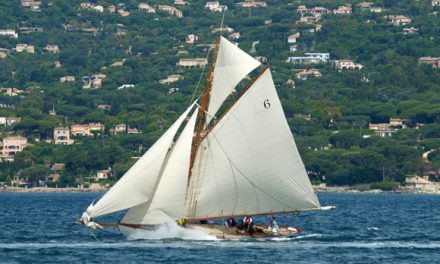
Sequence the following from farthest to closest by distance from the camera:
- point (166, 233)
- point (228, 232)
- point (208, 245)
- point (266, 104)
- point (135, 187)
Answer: point (228, 232)
point (166, 233)
point (266, 104)
point (208, 245)
point (135, 187)

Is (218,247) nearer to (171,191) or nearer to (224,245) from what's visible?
(224,245)

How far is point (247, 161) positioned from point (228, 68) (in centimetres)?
495

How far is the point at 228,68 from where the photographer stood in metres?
76.1

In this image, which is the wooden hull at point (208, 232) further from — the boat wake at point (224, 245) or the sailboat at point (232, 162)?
the boat wake at point (224, 245)

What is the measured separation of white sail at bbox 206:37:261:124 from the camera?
75812mm

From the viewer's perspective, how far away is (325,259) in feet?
235

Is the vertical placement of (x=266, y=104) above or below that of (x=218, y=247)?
above

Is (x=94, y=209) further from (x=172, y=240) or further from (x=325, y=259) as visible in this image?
(x=325, y=259)

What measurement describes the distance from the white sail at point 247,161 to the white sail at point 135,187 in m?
3.14

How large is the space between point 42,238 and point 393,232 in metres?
22.8

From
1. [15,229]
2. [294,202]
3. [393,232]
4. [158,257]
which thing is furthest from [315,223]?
[158,257]

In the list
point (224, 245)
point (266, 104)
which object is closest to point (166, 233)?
point (224, 245)

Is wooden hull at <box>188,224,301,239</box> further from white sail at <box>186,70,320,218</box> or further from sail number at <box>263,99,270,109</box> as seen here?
sail number at <box>263,99,270,109</box>

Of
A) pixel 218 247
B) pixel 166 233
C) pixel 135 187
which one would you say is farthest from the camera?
pixel 166 233
